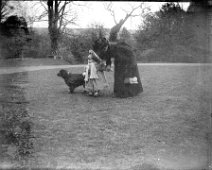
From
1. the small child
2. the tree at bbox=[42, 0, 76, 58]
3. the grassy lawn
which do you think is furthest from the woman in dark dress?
the tree at bbox=[42, 0, 76, 58]

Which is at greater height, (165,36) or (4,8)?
(4,8)

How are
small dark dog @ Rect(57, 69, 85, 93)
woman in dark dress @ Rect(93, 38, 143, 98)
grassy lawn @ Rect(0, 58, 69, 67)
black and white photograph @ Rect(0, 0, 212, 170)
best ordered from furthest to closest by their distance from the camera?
small dark dog @ Rect(57, 69, 85, 93) → woman in dark dress @ Rect(93, 38, 143, 98) → grassy lawn @ Rect(0, 58, 69, 67) → black and white photograph @ Rect(0, 0, 212, 170)

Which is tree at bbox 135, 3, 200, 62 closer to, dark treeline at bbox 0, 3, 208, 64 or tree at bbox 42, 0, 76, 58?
dark treeline at bbox 0, 3, 208, 64

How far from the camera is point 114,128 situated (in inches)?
224

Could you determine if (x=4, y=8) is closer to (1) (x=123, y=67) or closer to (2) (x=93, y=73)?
(1) (x=123, y=67)

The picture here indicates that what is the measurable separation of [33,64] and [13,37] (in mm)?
2045

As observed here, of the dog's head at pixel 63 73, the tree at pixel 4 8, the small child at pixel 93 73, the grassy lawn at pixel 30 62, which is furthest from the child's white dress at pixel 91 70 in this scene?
the tree at pixel 4 8

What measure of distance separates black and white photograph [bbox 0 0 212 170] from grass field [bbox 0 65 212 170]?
0.05 feet

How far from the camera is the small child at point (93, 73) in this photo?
28.6 feet

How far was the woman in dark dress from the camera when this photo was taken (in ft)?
26.2

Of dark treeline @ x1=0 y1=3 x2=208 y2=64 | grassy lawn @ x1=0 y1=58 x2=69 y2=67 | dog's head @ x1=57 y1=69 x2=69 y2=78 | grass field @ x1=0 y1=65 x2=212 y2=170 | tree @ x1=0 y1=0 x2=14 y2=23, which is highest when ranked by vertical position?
tree @ x1=0 y1=0 x2=14 y2=23

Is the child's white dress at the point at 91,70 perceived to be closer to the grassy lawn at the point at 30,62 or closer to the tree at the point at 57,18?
the grassy lawn at the point at 30,62

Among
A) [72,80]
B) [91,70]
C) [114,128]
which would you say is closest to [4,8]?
[114,128]

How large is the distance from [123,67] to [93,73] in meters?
1.15
